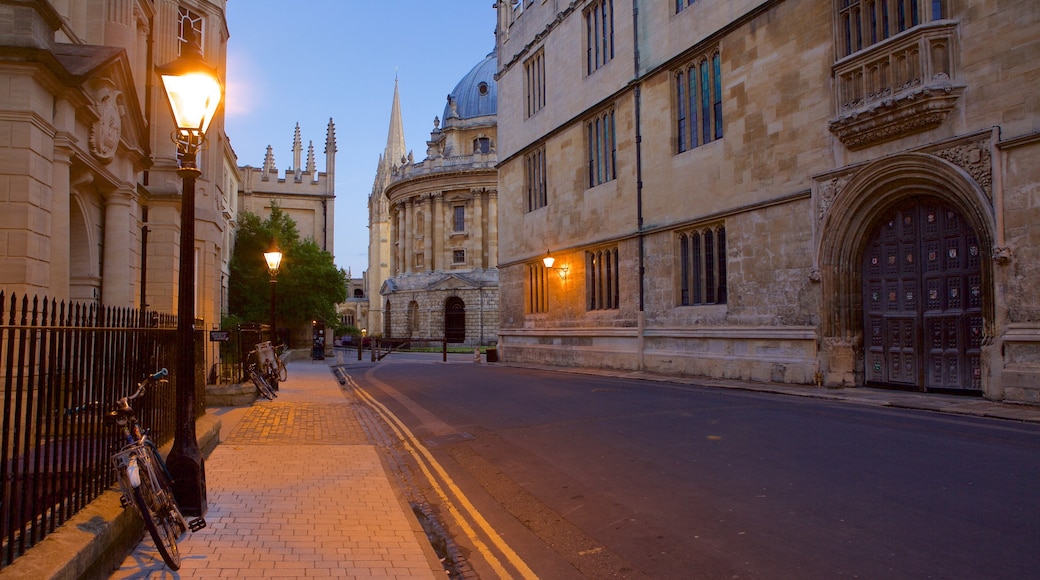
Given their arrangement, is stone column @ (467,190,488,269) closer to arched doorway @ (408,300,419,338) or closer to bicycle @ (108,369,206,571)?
arched doorway @ (408,300,419,338)

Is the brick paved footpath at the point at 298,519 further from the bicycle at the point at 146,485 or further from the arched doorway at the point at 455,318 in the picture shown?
the arched doorway at the point at 455,318

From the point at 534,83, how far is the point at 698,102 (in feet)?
41.8

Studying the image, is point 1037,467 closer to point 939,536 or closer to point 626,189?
point 939,536

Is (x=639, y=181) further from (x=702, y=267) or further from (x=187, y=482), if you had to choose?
(x=187, y=482)

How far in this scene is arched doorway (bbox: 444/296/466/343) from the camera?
67.3 metres

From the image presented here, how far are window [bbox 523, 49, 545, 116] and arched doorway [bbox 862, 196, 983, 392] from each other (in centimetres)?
1936

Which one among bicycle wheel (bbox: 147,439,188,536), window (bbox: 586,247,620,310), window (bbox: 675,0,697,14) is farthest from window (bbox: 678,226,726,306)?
bicycle wheel (bbox: 147,439,188,536)

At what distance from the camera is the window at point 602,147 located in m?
26.4

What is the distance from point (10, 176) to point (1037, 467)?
1162 cm

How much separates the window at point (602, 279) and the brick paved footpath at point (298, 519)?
1620cm

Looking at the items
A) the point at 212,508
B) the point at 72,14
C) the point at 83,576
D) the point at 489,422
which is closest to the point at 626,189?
the point at 489,422

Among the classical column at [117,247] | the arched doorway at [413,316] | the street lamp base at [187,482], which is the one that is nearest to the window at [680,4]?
the classical column at [117,247]

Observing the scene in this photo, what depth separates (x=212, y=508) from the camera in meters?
6.49

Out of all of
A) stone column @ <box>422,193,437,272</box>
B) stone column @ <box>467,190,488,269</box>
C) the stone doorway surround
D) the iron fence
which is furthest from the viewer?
stone column @ <box>422,193,437,272</box>
